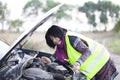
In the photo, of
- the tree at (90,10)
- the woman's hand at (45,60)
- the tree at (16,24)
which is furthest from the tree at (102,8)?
the woman's hand at (45,60)

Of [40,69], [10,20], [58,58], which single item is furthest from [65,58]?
[10,20]

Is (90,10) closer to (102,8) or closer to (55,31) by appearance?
(102,8)

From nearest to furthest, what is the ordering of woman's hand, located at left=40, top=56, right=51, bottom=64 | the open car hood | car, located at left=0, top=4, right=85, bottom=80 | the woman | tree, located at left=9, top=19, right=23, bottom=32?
the open car hood, car, located at left=0, top=4, right=85, bottom=80, the woman, woman's hand, located at left=40, top=56, right=51, bottom=64, tree, located at left=9, top=19, right=23, bottom=32

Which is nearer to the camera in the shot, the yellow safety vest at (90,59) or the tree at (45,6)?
the yellow safety vest at (90,59)

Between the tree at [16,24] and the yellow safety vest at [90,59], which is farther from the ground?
the yellow safety vest at [90,59]

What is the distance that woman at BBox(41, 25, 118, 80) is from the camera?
5.87m

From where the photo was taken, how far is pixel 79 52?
591 centimetres

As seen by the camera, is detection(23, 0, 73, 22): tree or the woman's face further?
detection(23, 0, 73, 22): tree

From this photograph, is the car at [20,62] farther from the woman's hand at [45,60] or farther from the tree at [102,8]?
the tree at [102,8]

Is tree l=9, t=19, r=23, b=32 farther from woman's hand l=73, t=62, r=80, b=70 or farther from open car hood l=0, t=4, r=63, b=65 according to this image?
open car hood l=0, t=4, r=63, b=65

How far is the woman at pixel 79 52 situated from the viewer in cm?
587

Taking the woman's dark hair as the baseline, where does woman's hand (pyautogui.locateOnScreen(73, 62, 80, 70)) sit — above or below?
below

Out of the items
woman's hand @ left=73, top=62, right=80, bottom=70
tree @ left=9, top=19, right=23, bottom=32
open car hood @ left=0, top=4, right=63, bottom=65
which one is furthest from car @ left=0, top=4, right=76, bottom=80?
tree @ left=9, top=19, right=23, bottom=32

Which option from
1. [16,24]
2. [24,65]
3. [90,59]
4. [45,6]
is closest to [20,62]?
[24,65]
